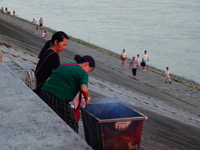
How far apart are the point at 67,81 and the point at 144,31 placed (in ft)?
201

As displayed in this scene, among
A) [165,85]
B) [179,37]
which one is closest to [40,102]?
[165,85]

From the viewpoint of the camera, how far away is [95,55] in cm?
3688

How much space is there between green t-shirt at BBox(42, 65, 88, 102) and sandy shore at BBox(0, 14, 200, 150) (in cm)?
313

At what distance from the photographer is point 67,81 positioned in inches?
193

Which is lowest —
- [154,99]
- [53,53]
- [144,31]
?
[144,31]

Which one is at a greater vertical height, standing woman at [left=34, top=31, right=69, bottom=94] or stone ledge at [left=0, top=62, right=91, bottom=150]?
standing woman at [left=34, top=31, right=69, bottom=94]

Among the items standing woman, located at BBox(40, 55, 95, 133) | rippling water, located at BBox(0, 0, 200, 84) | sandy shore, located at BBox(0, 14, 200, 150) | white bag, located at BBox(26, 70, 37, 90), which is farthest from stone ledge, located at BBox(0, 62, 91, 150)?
rippling water, located at BBox(0, 0, 200, 84)

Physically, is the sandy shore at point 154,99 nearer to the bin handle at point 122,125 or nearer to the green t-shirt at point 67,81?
the bin handle at point 122,125

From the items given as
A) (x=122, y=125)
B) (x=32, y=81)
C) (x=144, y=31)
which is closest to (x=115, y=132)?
(x=122, y=125)

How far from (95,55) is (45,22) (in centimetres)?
3894

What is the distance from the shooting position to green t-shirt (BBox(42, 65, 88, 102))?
484cm

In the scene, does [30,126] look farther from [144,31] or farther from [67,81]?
[144,31]

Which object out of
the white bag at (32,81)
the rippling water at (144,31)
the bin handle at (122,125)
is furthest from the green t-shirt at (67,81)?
the rippling water at (144,31)

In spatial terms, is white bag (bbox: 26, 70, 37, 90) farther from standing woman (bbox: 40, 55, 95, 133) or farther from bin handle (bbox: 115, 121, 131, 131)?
bin handle (bbox: 115, 121, 131, 131)
